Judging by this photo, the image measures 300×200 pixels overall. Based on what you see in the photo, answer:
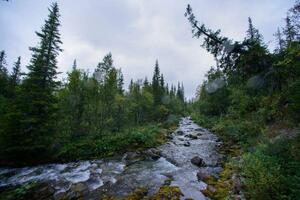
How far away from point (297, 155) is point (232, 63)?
26.5 feet

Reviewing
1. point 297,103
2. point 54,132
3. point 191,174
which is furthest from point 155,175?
point 54,132

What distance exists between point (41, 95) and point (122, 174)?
32.2 ft

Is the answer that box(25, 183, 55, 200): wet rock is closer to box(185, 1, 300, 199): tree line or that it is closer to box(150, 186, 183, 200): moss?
box(150, 186, 183, 200): moss

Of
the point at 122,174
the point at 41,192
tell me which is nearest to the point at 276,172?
the point at 122,174

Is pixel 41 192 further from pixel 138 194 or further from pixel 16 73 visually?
pixel 16 73

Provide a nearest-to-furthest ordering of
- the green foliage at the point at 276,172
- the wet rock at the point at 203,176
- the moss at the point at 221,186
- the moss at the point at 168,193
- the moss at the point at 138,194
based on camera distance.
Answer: the green foliage at the point at 276,172 < the moss at the point at 221,186 < the moss at the point at 168,193 < the moss at the point at 138,194 < the wet rock at the point at 203,176

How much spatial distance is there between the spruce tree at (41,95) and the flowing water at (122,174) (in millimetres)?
1985

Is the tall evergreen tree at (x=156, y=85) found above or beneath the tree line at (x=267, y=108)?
above

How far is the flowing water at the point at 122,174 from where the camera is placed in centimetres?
908

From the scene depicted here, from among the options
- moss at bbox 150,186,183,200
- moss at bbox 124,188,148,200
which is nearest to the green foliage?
moss at bbox 150,186,183,200

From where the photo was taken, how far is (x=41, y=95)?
15781 mm

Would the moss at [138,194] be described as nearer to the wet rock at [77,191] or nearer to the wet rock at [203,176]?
the wet rock at [77,191]

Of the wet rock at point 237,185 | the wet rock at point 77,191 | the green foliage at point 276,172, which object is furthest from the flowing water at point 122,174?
the green foliage at point 276,172

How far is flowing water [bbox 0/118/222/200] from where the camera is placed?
9078mm
